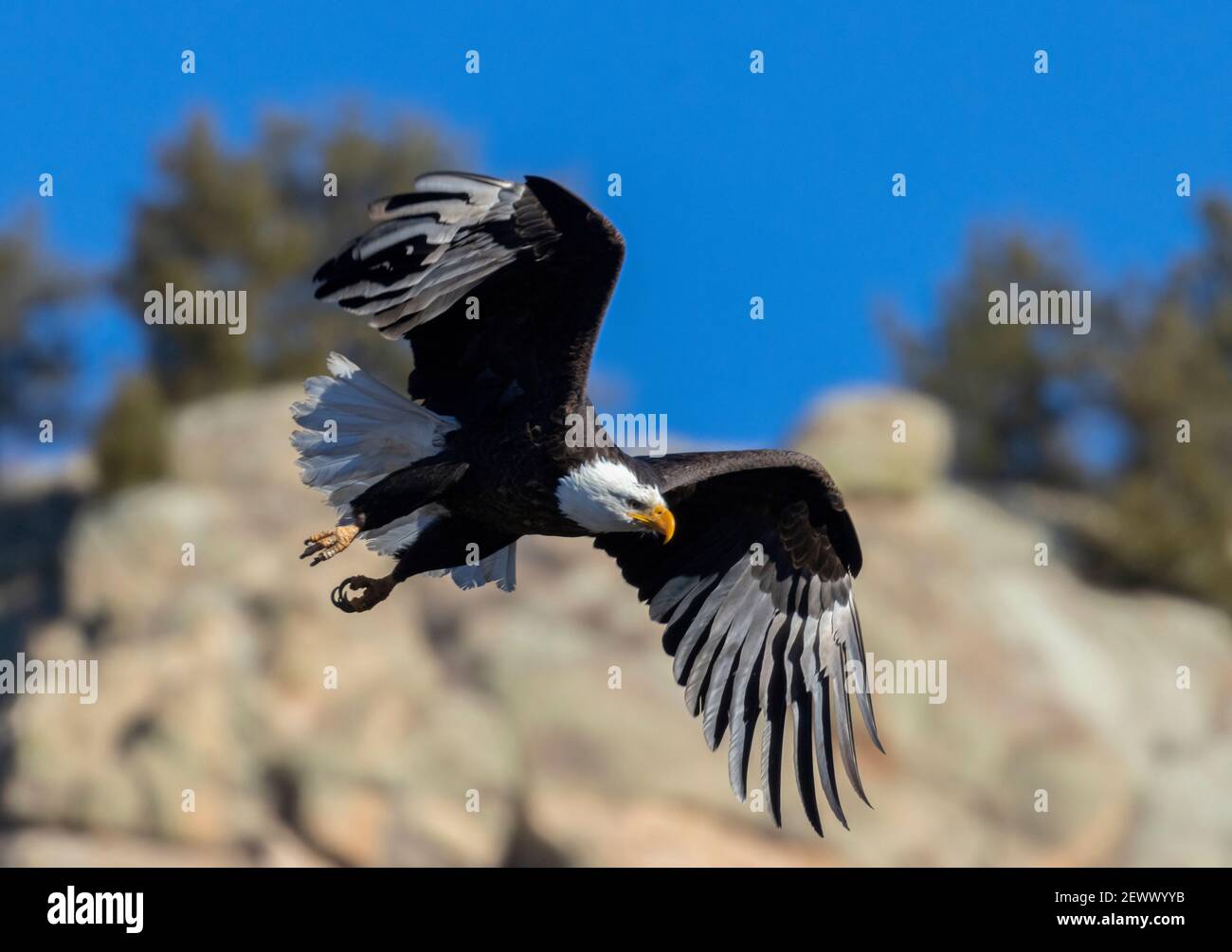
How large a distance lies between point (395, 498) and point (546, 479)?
2.34ft

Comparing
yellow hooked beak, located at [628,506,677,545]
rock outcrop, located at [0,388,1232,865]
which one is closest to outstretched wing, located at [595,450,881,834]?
yellow hooked beak, located at [628,506,677,545]

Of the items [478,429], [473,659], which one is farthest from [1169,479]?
[478,429]

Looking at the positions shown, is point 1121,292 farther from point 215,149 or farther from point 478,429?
point 478,429

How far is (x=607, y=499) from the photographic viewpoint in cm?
782

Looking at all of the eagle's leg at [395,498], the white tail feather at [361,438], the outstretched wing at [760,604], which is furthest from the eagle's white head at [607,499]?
the outstretched wing at [760,604]

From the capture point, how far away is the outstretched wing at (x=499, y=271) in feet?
24.5

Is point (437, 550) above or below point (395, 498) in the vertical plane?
below

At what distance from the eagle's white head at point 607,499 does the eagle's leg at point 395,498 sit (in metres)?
0.56

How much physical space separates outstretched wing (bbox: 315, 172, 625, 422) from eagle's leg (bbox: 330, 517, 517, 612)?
833 mm

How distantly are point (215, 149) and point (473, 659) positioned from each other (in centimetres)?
1572

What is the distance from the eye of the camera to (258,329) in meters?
30.8

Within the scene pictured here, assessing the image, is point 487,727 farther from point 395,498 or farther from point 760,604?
point 395,498

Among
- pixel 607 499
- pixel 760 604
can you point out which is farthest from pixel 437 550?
pixel 760 604

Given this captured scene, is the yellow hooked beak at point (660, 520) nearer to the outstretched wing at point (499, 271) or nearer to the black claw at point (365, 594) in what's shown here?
the outstretched wing at point (499, 271)
